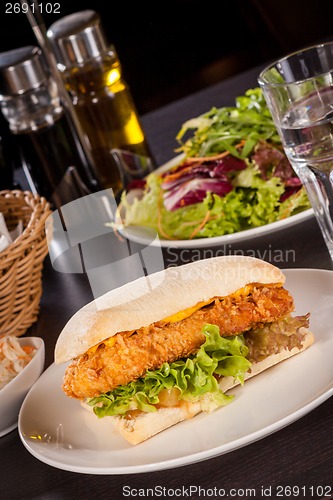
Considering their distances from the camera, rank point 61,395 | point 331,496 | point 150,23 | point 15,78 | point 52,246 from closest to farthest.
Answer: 1. point 331,496
2. point 61,395
3. point 52,246
4. point 15,78
5. point 150,23

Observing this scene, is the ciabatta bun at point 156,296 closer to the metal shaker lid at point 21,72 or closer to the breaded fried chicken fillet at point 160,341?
the breaded fried chicken fillet at point 160,341

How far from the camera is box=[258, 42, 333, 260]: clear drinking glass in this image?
1253 mm

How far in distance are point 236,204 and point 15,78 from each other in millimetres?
785

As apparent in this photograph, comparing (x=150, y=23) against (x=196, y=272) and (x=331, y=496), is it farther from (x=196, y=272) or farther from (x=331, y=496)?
(x=331, y=496)

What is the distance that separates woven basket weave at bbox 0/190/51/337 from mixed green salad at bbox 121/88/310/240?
0.31 m

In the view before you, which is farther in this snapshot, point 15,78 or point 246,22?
point 246,22

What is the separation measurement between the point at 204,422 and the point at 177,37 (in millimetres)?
4653

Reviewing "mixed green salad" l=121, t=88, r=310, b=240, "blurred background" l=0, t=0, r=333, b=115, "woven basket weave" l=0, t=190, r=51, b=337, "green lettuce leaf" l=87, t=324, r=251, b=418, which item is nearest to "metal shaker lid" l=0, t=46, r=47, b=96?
"mixed green salad" l=121, t=88, r=310, b=240

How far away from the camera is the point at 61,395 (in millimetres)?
1335

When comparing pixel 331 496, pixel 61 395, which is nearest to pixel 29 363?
pixel 61 395

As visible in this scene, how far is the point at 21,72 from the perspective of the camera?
2.15 meters

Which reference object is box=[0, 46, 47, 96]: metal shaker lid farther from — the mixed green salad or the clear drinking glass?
the clear drinking glass

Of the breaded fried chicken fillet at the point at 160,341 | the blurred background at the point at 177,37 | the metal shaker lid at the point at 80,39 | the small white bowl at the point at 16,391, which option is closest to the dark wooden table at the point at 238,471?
the small white bowl at the point at 16,391

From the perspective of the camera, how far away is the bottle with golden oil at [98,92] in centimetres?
221
